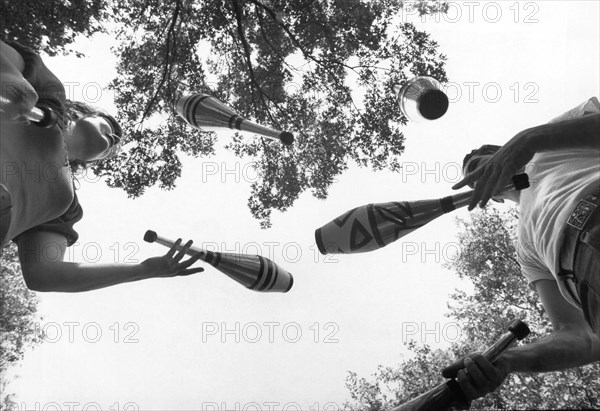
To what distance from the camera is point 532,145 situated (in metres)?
1.67

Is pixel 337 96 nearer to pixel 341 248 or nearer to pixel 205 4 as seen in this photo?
pixel 205 4

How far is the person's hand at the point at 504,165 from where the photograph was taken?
1.66 metres

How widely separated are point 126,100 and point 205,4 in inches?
68.9

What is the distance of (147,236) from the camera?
8.45 feet

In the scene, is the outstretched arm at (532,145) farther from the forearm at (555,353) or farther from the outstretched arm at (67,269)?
the outstretched arm at (67,269)

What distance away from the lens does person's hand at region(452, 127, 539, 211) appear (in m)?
1.66

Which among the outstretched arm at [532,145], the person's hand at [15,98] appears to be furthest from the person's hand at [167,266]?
the outstretched arm at [532,145]

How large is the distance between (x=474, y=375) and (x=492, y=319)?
319 inches

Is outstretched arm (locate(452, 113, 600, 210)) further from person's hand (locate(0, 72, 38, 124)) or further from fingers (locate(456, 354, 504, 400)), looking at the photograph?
person's hand (locate(0, 72, 38, 124))

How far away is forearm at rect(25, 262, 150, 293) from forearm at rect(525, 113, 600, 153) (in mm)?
1780

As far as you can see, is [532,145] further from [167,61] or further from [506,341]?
[167,61]

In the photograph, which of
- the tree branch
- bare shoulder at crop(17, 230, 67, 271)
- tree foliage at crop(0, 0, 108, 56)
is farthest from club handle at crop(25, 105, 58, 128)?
the tree branch

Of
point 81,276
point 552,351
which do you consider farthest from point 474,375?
point 81,276

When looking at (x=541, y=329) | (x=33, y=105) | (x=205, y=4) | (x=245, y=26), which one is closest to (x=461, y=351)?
(x=541, y=329)
